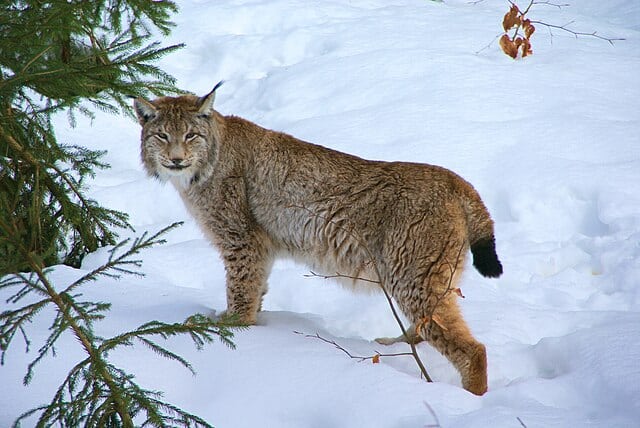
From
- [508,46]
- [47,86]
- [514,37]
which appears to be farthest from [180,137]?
[514,37]

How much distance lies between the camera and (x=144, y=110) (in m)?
5.17

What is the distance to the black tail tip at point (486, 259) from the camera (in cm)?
438

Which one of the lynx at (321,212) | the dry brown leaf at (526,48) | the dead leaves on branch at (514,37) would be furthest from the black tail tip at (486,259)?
the dry brown leaf at (526,48)

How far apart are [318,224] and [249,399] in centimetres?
158

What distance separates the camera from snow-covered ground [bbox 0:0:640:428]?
3.65 m

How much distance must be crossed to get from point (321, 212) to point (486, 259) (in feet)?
3.79

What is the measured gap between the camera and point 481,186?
6773 millimetres

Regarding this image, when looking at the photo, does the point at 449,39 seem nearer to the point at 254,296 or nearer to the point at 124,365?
the point at 254,296

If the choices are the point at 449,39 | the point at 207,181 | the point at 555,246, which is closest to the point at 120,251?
the point at 207,181

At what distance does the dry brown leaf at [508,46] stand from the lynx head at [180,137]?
187 inches

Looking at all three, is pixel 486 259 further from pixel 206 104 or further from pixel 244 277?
pixel 206 104

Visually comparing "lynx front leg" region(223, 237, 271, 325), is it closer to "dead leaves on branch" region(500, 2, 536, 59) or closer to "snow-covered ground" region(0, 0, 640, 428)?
"snow-covered ground" region(0, 0, 640, 428)

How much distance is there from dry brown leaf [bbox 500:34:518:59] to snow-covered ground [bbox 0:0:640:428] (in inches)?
7.8

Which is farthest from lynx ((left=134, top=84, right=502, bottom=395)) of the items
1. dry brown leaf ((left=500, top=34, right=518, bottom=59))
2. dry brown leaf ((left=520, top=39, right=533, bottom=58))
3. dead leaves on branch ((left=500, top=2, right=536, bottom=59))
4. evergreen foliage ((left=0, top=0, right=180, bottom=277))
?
dry brown leaf ((left=520, top=39, right=533, bottom=58))
